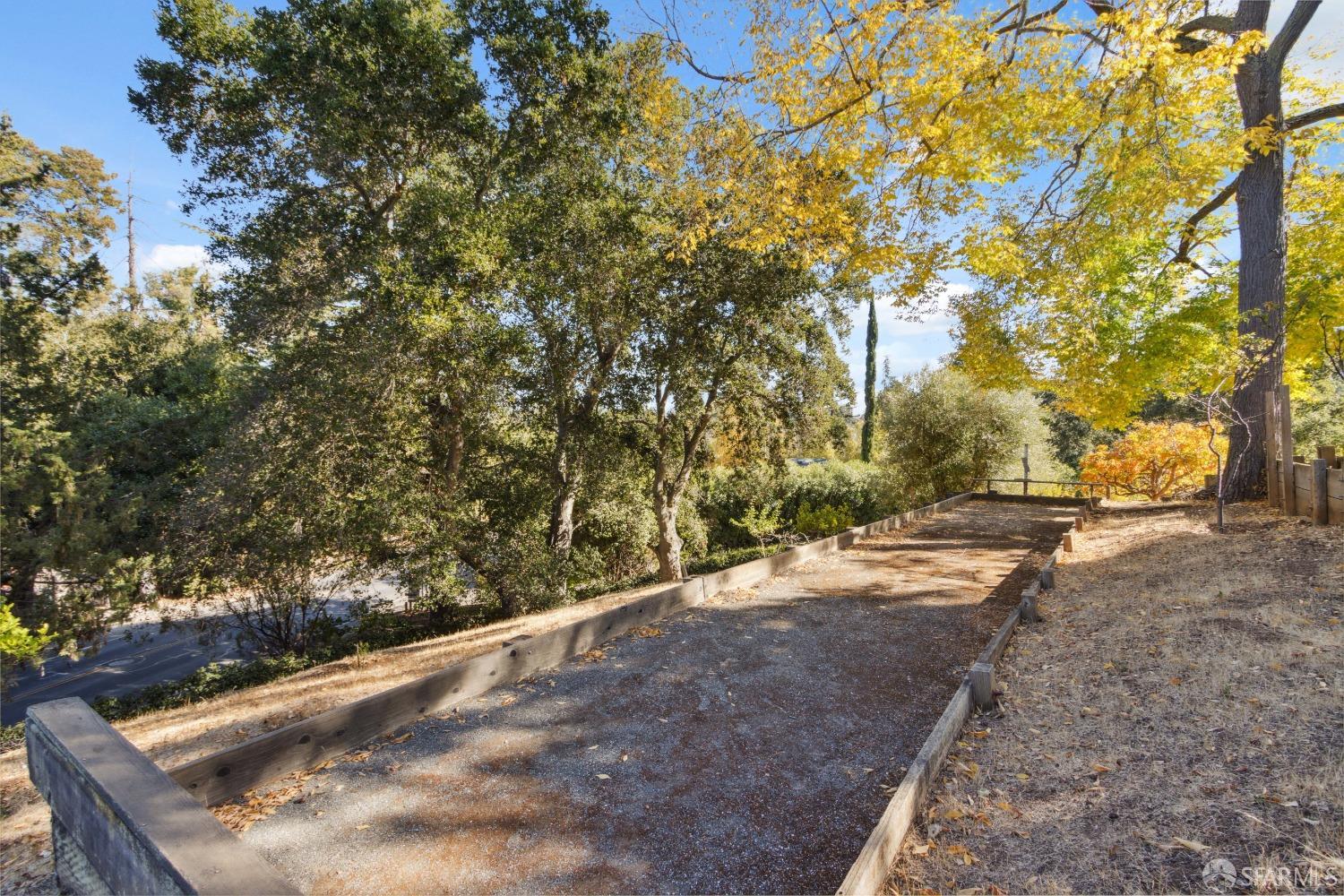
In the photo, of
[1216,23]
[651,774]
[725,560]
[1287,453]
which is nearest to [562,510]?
[725,560]

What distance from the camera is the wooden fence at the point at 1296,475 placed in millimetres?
6480

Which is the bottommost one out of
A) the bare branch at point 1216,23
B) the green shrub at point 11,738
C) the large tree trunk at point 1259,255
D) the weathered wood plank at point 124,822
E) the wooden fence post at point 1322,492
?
the green shrub at point 11,738

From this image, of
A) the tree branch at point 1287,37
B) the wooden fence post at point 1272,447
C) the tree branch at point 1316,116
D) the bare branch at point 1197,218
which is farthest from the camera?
Result: the bare branch at point 1197,218

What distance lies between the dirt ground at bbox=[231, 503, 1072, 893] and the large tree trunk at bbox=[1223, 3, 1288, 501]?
6.45m

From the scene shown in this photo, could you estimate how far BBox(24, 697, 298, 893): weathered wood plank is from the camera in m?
1.83

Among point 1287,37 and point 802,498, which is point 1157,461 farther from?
point 1287,37

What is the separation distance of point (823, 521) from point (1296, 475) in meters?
12.7

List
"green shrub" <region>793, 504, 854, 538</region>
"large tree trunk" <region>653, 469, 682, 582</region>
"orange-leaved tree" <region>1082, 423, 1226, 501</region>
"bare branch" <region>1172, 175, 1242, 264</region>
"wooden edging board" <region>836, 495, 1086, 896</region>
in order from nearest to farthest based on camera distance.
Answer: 1. "wooden edging board" <region>836, 495, 1086, 896</region>
2. "bare branch" <region>1172, 175, 1242, 264</region>
3. "large tree trunk" <region>653, 469, 682, 582</region>
4. "orange-leaved tree" <region>1082, 423, 1226, 501</region>
5. "green shrub" <region>793, 504, 854, 538</region>

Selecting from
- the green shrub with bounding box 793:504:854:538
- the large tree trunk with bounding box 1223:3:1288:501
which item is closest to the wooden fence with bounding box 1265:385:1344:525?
the large tree trunk with bounding box 1223:3:1288:501

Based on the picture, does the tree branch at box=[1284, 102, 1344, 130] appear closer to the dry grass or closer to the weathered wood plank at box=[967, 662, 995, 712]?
the weathered wood plank at box=[967, 662, 995, 712]

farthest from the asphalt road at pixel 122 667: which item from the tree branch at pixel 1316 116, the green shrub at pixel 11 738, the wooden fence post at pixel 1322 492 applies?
the tree branch at pixel 1316 116

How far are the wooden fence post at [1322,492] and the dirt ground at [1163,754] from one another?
156 cm

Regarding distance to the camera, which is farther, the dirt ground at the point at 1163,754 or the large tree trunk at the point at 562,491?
the large tree trunk at the point at 562,491

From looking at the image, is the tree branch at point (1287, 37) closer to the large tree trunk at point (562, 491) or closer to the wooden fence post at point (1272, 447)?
the wooden fence post at point (1272, 447)
